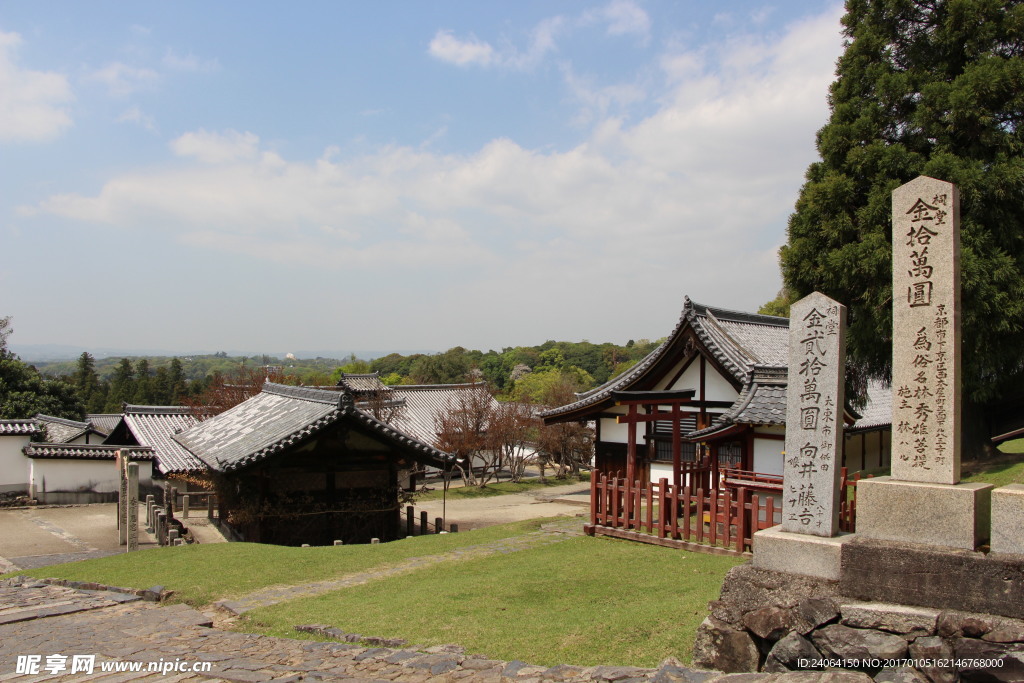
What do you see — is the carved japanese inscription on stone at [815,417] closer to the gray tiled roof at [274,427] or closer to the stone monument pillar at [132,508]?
the gray tiled roof at [274,427]

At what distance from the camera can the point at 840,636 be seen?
5.61 meters

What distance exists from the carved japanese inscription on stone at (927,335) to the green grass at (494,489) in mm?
23713

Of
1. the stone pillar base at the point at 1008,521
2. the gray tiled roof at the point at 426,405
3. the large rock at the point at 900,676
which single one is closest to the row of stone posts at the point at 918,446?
the stone pillar base at the point at 1008,521

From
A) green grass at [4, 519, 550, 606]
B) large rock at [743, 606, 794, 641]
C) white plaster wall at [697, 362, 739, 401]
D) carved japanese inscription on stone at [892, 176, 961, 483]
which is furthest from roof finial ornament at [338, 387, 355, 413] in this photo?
carved japanese inscription on stone at [892, 176, 961, 483]

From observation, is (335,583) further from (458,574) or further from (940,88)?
(940,88)

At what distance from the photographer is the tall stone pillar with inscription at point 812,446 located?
6.38 meters

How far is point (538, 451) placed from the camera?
36.1 m

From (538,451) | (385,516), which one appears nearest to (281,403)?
(385,516)

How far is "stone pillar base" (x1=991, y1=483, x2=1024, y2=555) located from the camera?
5172 mm

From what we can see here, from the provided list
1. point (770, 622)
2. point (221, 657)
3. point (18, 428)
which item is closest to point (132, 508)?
point (221, 657)

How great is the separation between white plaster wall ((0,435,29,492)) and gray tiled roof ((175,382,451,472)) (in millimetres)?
8303

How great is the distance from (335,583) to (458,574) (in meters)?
1.97

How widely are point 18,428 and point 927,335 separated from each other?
31022 mm

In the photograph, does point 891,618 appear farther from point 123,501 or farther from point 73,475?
point 73,475
